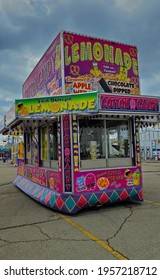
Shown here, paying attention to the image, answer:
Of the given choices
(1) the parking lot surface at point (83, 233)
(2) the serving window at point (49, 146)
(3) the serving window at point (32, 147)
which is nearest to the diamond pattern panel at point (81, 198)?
(1) the parking lot surface at point (83, 233)

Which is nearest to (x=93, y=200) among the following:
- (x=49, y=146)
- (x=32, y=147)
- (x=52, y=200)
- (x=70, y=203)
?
(x=70, y=203)

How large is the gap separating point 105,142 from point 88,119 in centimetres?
92

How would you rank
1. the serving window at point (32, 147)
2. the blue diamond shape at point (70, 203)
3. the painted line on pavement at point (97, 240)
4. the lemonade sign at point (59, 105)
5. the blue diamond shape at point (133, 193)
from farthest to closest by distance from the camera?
the serving window at point (32, 147) → the blue diamond shape at point (133, 193) → the blue diamond shape at point (70, 203) → the lemonade sign at point (59, 105) → the painted line on pavement at point (97, 240)

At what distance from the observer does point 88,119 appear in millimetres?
6594

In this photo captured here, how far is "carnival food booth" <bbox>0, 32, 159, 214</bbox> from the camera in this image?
561 centimetres

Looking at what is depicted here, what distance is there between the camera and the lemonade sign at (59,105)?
5.50 meters

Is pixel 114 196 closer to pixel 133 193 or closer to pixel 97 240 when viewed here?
pixel 133 193

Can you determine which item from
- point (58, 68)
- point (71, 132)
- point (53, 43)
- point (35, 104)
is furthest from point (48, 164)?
point (53, 43)

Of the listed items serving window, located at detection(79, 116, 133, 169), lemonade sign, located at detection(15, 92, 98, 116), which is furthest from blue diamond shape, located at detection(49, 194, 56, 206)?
lemonade sign, located at detection(15, 92, 98, 116)

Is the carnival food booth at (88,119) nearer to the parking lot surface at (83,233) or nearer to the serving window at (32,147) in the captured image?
the parking lot surface at (83,233)

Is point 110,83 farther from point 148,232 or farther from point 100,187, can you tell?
point 148,232

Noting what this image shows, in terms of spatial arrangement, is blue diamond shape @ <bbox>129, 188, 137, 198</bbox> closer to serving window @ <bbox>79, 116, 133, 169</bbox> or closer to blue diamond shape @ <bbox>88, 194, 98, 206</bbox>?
serving window @ <bbox>79, 116, 133, 169</bbox>

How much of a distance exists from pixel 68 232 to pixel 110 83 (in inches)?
176

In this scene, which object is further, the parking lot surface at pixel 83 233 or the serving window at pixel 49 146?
the serving window at pixel 49 146
